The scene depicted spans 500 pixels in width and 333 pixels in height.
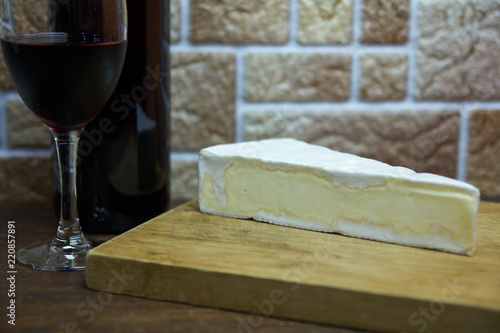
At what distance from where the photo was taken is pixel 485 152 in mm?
1283

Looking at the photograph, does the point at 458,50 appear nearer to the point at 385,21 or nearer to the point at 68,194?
the point at 385,21

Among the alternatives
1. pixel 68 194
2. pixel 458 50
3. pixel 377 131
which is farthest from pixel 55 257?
pixel 458 50

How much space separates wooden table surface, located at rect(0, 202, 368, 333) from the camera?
2.13ft

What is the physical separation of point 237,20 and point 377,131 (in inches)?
14.5

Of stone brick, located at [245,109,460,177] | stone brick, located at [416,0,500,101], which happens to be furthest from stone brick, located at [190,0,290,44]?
stone brick, located at [416,0,500,101]

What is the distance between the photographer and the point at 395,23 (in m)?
1.23

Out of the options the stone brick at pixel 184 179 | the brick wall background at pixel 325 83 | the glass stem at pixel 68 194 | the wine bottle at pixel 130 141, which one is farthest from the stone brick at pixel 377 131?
the glass stem at pixel 68 194

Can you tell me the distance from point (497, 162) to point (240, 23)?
62 cm

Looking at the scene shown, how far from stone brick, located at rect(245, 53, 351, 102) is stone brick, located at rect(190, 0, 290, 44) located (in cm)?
5

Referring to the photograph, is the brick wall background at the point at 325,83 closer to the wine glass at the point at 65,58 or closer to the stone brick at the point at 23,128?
the stone brick at the point at 23,128

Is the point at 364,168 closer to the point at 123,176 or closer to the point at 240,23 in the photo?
the point at 123,176

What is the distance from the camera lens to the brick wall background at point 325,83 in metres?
1.22

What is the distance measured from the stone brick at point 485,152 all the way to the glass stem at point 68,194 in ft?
2.72

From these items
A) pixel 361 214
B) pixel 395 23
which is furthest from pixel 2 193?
pixel 395 23
